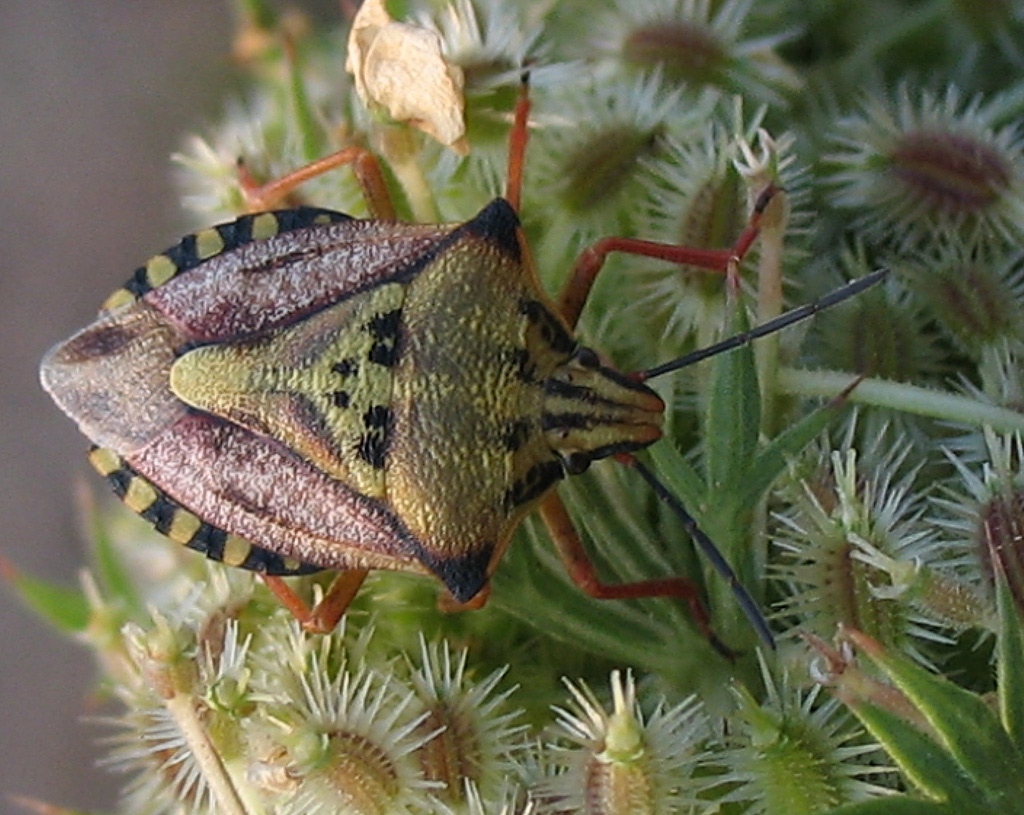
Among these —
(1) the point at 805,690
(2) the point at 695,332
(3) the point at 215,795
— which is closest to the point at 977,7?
(2) the point at 695,332

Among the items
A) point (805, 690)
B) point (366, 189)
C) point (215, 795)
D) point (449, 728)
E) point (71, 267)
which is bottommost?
point (215, 795)

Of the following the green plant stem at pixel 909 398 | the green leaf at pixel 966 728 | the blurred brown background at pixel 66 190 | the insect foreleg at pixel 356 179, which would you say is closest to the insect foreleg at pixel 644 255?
the green plant stem at pixel 909 398

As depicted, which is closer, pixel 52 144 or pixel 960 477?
pixel 960 477

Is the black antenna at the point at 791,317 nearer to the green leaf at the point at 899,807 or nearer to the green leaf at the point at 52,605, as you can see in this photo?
the green leaf at the point at 899,807

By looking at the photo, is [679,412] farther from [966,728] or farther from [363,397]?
[966,728]

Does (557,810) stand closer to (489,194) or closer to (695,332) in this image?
(695,332)

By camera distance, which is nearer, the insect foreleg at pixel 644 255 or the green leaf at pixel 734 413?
the green leaf at pixel 734 413

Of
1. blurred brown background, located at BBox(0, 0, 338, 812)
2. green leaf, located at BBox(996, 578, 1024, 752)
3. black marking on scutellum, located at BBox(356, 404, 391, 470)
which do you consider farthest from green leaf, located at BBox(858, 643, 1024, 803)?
blurred brown background, located at BBox(0, 0, 338, 812)
